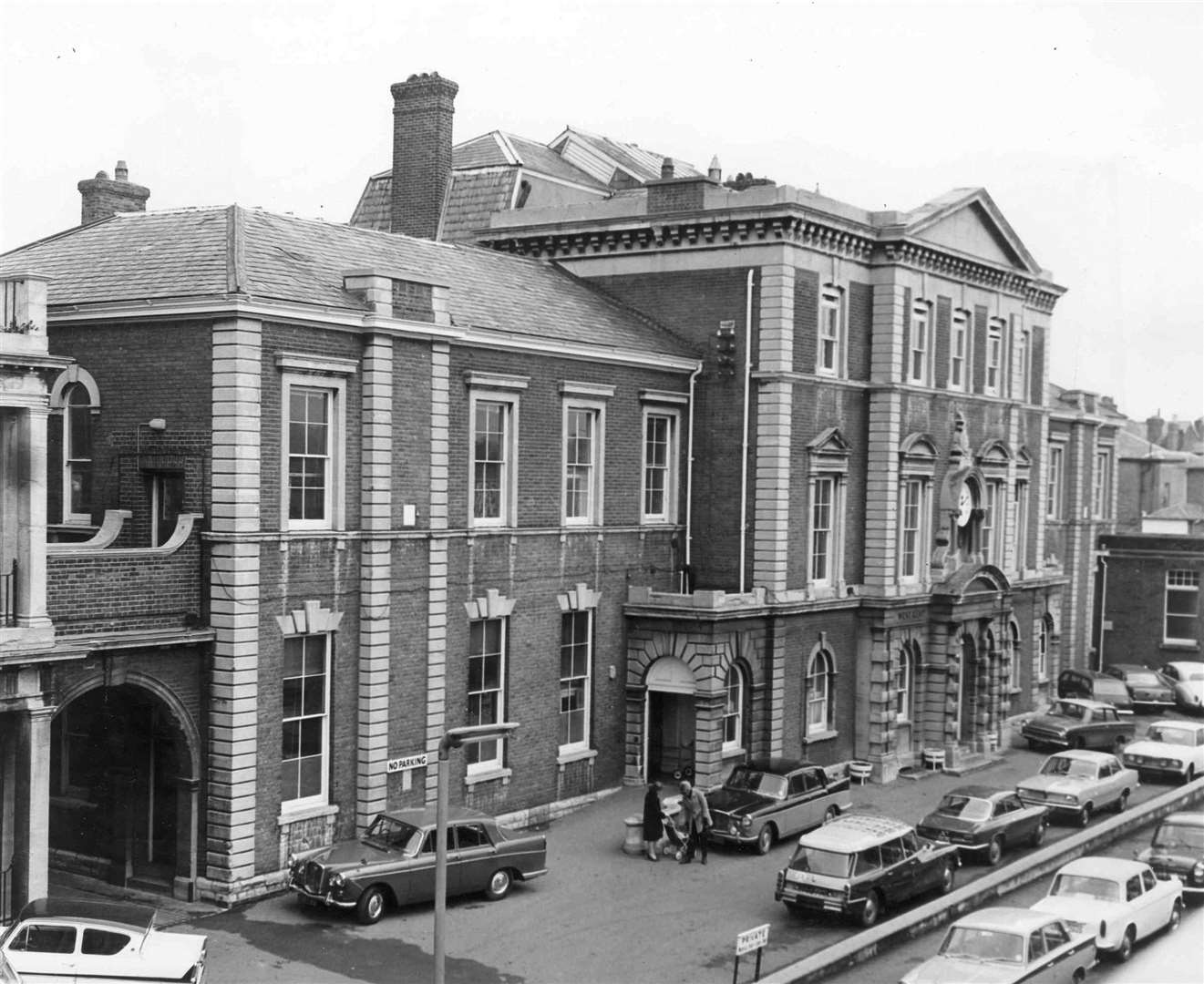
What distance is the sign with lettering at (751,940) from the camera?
19.9 metres

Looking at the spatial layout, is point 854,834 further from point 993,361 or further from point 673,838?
point 993,361

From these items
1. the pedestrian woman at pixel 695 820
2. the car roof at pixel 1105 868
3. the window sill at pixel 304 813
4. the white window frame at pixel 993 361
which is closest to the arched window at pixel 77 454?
the window sill at pixel 304 813

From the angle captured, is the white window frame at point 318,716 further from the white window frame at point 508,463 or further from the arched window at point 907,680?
the arched window at point 907,680

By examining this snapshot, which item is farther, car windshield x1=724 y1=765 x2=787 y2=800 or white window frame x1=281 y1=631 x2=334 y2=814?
car windshield x1=724 y1=765 x2=787 y2=800

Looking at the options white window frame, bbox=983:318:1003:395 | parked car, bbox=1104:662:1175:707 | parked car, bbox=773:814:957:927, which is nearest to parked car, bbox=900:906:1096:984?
parked car, bbox=773:814:957:927

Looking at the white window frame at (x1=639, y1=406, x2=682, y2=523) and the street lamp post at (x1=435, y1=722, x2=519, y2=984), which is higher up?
the white window frame at (x1=639, y1=406, x2=682, y2=523)

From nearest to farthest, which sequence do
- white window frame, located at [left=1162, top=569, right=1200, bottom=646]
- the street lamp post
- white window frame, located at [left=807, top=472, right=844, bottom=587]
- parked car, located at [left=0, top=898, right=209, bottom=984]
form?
the street lamp post < parked car, located at [left=0, top=898, right=209, bottom=984] < white window frame, located at [left=807, top=472, right=844, bottom=587] < white window frame, located at [left=1162, top=569, right=1200, bottom=646]

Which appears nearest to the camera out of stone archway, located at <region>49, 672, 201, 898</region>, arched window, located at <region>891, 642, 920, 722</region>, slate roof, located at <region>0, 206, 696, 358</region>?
stone archway, located at <region>49, 672, 201, 898</region>

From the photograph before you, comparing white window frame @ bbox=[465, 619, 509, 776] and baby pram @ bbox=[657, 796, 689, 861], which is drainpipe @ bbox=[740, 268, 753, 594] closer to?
white window frame @ bbox=[465, 619, 509, 776]

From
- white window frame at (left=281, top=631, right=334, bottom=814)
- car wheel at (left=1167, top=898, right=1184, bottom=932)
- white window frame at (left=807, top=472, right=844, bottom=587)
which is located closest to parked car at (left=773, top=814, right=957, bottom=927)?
car wheel at (left=1167, top=898, right=1184, bottom=932)

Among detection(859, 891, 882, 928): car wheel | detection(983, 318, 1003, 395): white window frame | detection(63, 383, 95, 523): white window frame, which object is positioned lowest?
detection(859, 891, 882, 928): car wheel

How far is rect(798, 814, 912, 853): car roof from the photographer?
82.6 ft

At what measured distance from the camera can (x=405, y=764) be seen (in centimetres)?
2772

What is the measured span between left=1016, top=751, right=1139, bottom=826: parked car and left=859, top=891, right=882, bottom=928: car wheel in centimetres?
866
